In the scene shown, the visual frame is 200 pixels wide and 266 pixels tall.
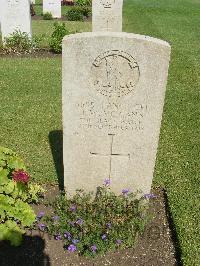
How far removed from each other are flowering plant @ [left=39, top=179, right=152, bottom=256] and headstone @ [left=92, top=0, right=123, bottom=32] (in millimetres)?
8485

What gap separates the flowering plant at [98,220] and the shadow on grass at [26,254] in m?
0.20

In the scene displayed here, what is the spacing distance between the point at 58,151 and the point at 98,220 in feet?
6.59

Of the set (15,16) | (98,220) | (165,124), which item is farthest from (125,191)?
(15,16)

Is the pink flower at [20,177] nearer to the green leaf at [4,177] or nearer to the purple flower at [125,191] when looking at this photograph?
the green leaf at [4,177]

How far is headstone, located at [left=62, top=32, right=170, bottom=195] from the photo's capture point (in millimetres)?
3518

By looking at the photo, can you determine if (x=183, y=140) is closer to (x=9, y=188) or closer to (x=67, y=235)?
(x=67, y=235)

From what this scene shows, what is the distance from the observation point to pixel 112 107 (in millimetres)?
3857

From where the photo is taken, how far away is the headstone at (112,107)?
3518 millimetres

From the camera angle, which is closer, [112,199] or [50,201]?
[112,199]

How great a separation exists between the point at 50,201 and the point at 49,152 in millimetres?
1374

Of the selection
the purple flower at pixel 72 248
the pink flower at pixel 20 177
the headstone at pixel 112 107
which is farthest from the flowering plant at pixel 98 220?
the pink flower at pixel 20 177

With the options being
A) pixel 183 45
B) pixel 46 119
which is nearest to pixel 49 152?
pixel 46 119

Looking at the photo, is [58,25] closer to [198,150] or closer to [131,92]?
[198,150]

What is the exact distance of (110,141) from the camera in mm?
4109
